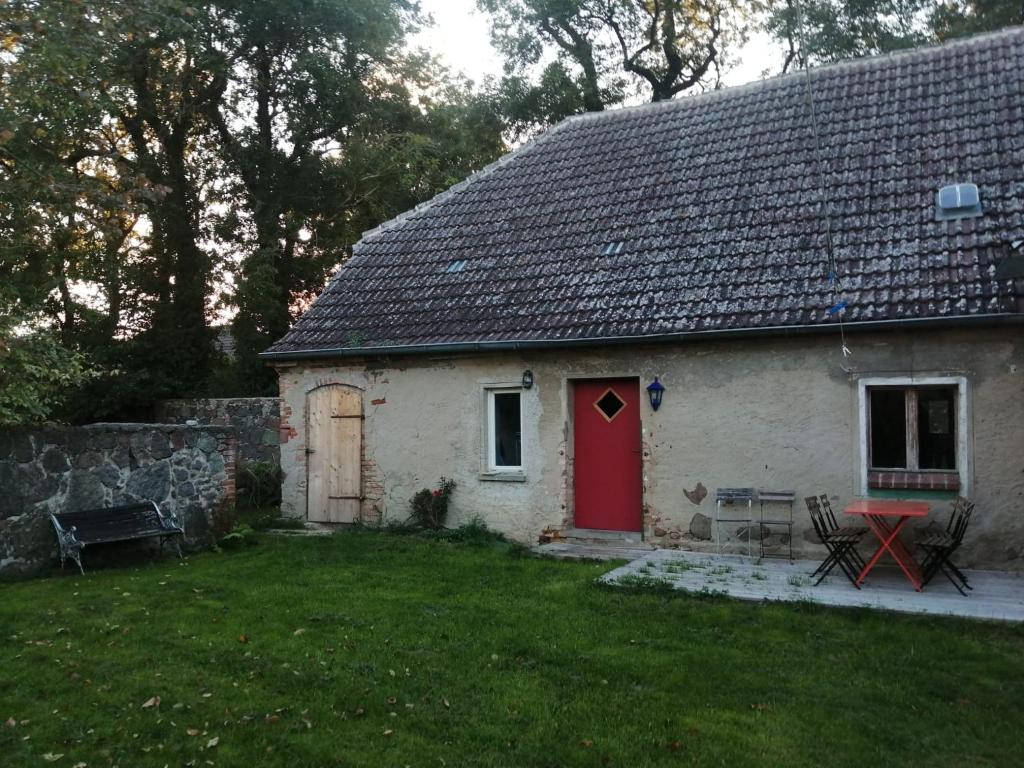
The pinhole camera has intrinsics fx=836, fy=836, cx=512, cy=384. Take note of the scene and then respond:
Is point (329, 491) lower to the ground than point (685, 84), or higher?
lower

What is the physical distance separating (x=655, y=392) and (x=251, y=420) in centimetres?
1005

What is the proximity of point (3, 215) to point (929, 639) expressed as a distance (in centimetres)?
960

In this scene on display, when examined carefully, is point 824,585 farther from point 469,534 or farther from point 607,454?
point 469,534

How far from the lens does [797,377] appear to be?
9828 millimetres

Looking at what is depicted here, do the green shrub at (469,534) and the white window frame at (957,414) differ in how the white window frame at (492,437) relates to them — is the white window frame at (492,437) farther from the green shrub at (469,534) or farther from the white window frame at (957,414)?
the white window frame at (957,414)

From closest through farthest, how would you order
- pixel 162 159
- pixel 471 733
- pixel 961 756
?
pixel 961 756, pixel 471 733, pixel 162 159

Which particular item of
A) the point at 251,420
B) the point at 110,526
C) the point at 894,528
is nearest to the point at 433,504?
the point at 110,526

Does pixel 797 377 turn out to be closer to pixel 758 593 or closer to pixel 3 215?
pixel 758 593

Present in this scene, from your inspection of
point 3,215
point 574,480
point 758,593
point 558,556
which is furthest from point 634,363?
point 3,215

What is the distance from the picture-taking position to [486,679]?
18.8 ft

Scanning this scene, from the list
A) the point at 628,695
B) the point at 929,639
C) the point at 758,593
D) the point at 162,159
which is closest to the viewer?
the point at 628,695

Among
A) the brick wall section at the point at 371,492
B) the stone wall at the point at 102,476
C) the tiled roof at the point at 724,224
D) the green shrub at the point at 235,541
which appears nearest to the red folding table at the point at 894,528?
the tiled roof at the point at 724,224

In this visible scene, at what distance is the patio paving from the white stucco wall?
704mm

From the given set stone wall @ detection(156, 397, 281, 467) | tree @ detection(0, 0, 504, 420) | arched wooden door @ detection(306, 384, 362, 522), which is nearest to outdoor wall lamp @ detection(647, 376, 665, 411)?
arched wooden door @ detection(306, 384, 362, 522)
